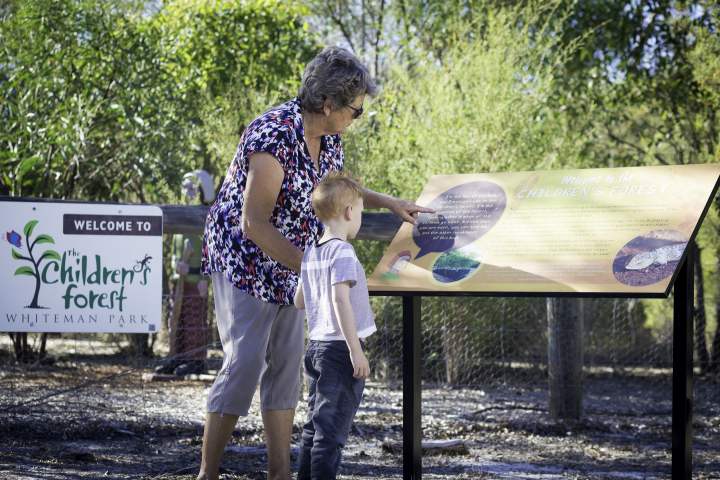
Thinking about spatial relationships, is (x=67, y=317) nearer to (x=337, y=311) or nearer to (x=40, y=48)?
(x=337, y=311)

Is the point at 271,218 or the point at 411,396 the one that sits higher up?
the point at 271,218

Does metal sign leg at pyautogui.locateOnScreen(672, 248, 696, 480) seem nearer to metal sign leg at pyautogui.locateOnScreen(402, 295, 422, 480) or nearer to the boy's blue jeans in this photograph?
metal sign leg at pyautogui.locateOnScreen(402, 295, 422, 480)

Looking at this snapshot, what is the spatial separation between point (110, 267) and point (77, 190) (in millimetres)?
4229

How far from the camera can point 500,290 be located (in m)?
3.39

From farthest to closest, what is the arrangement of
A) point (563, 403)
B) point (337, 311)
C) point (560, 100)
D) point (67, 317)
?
point (560, 100), point (563, 403), point (67, 317), point (337, 311)

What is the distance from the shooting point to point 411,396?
3822mm

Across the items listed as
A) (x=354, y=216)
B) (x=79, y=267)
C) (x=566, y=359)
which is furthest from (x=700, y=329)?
(x=354, y=216)

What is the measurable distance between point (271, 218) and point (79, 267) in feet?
6.74

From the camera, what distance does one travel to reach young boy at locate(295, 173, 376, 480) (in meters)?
3.08

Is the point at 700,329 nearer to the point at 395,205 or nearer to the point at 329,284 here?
the point at 395,205

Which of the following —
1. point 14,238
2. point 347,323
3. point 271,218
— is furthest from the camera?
point 14,238

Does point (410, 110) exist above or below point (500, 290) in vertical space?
above

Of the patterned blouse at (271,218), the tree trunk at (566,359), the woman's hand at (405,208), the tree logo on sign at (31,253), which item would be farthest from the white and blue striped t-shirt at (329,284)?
the tree trunk at (566,359)

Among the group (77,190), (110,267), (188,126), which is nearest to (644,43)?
(188,126)
